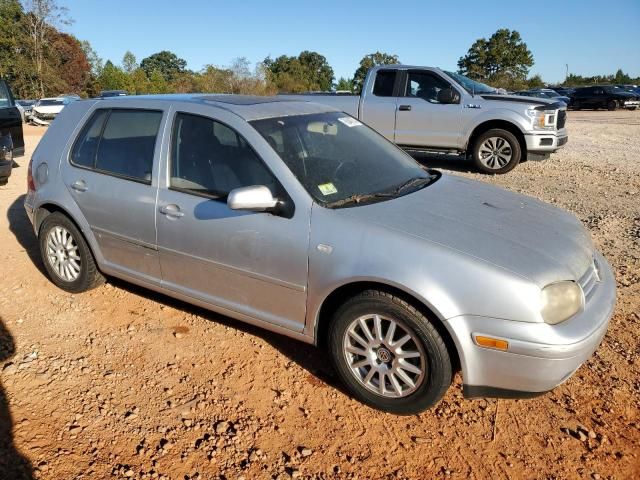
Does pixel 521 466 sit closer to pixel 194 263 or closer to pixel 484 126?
pixel 194 263

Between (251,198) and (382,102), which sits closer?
(251,198)

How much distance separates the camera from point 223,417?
2838 mm

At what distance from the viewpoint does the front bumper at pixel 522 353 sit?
7.82ft

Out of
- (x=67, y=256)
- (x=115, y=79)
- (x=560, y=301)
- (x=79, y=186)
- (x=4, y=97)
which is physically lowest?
(x=67, y=256)

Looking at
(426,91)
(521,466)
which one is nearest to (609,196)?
(426,91)

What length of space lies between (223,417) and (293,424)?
397 mm

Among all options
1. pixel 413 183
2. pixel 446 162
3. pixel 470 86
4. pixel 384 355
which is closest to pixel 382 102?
pixel 470 86

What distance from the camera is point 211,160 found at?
3369mm

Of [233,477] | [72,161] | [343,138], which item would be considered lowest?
[233,477]

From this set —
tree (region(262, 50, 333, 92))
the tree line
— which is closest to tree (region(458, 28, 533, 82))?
the tree line

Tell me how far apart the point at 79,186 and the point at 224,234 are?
1584mm

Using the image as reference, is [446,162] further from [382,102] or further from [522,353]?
[522,353]

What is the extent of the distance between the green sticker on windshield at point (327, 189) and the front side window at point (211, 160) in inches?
10.6

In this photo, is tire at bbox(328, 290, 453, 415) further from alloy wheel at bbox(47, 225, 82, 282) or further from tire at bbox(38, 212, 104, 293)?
alloy wheel at bbox(47, 225, 82, 282)
